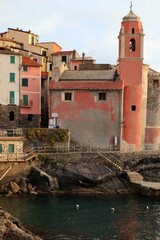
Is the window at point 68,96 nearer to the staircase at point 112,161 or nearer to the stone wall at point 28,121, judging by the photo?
the stone wall at point 28,121

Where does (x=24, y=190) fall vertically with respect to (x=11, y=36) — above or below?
below

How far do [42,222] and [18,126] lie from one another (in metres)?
23.6

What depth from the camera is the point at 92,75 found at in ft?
193

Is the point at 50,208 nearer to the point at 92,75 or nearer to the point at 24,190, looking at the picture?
the point at 24,190

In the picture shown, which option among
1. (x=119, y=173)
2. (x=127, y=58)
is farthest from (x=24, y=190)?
(x=127, y=58)

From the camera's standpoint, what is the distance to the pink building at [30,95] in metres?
60.7

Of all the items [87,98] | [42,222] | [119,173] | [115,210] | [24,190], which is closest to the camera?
[42,222]

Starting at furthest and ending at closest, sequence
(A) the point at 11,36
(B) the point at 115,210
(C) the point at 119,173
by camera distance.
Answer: (A) the point at 11,36, (C) the point at 119,173, (B) the point at 115,210

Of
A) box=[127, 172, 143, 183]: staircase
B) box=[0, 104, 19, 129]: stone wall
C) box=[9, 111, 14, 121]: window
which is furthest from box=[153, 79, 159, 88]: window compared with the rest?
box=[9, 111, 14, 121]: window

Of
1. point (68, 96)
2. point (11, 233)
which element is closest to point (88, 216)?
point (11, 233)

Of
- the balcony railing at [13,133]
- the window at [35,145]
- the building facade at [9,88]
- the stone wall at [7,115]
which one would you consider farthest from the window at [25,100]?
the window at [35,145]

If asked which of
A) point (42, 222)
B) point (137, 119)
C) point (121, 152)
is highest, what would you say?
point (137, 119)

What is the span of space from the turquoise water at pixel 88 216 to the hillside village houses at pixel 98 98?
421 inches

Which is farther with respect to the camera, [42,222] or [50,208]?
[50,208]
